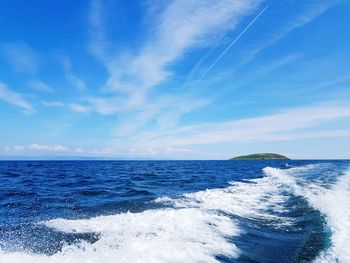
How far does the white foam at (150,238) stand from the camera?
8.13 m

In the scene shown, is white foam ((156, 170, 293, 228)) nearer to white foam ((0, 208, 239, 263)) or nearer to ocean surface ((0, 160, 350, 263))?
ocean surface ((0, 160, 350, 263))

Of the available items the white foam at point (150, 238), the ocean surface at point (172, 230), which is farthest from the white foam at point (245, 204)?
the white foam at point (150, 238)

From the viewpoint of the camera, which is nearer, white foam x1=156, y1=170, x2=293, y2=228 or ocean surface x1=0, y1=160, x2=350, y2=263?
ocean surface x1=0, y1=160, x2=350, y2=263

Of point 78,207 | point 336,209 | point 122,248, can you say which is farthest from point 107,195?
point 336,209

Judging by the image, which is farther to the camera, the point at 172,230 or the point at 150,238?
the point at 172,230

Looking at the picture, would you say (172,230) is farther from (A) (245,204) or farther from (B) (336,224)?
(A) (245,204)

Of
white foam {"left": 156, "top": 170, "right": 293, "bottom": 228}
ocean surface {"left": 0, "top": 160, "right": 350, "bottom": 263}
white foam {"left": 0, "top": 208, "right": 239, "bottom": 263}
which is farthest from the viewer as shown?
white foam {"left": 156, "top": 170, "right": 293, "bottom": 228}

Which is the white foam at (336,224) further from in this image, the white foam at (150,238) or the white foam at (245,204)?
the white foam at (150,238)

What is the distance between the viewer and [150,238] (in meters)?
9.87

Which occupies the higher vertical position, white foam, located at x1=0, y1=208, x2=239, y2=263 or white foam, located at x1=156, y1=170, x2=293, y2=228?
white foam, located at x1=156, y1=170, x2=293, y2=228

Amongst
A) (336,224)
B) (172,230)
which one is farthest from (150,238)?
(336,224)

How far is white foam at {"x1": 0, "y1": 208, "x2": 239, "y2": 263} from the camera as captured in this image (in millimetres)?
8133

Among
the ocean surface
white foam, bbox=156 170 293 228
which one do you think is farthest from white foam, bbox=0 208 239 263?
white foam, bbox=156 170 293 228

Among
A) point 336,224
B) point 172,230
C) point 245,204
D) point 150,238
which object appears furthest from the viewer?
point 245,204
